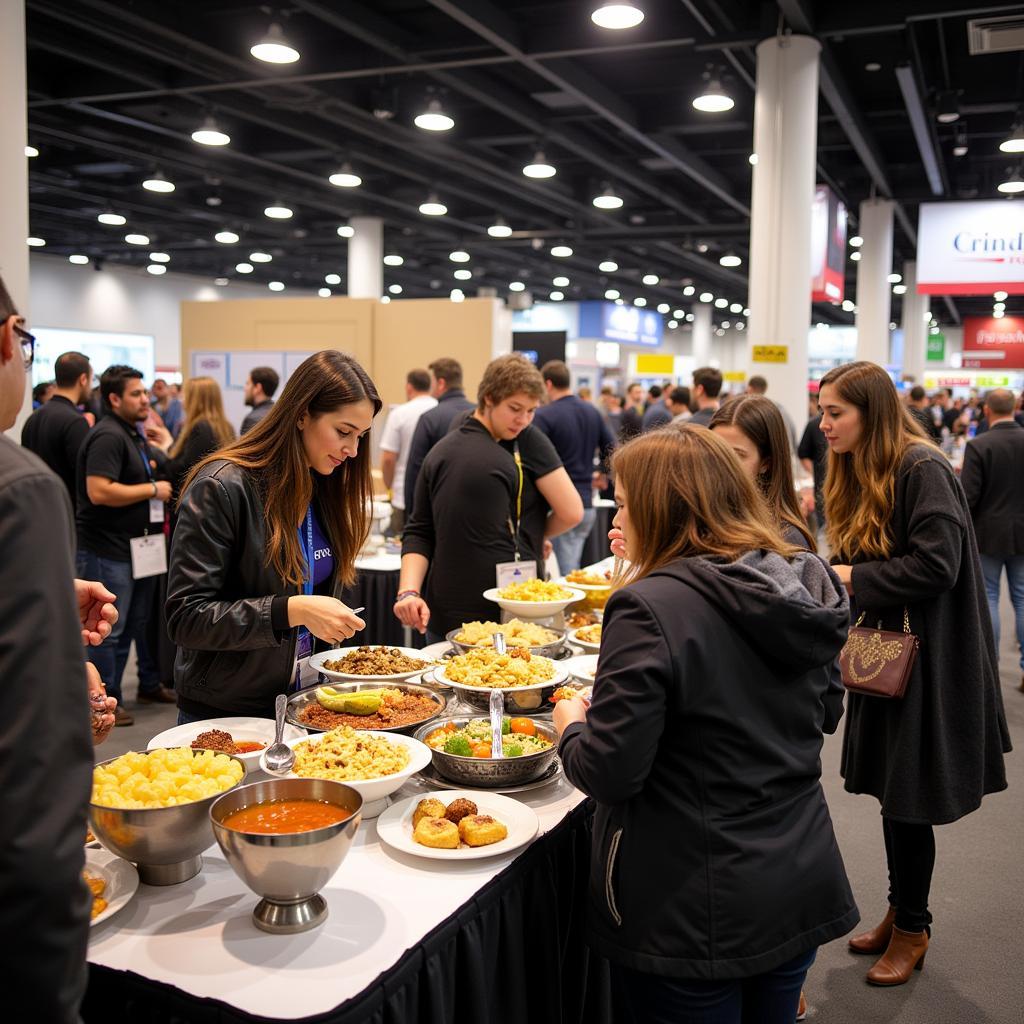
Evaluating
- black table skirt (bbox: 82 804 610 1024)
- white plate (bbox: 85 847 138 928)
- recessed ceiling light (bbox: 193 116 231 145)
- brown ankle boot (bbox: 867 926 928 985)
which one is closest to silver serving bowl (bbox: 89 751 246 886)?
white plate (bbox: 85 847 138 928)

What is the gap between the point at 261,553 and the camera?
6.87ft

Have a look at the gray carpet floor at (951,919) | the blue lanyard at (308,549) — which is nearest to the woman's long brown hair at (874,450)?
the gray carpet floor at (951,919)

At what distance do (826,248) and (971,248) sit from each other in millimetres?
1919

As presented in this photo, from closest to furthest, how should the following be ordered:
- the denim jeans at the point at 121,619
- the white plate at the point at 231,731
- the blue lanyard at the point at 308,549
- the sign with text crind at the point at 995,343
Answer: the white plate at the point at 231,731 → the blue lanyard at the point at 308,549 → the denim jeans at the point at 121,619 → the sign with text crind at the point at 995,343

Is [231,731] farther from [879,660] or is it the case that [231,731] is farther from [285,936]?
[879,660]

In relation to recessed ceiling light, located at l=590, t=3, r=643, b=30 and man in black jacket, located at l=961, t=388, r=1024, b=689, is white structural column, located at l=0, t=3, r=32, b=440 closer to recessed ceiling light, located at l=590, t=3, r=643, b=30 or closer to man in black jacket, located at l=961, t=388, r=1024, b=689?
recessed ceiling light, located at l=590, t=3, r=643, b=30

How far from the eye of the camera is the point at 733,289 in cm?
2289

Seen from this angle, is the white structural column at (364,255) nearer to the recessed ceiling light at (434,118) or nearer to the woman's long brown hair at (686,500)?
the recessed ceiling light at (434,118)

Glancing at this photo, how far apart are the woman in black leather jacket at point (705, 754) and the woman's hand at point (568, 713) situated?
0.15 m

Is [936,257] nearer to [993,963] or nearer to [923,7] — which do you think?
[923,7]

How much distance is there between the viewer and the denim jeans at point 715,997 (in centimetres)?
150

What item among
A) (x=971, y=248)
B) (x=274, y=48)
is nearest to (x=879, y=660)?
(x=274, y=48)

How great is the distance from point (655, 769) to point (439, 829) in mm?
413

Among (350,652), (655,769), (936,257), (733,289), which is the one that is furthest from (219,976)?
(733,289)
